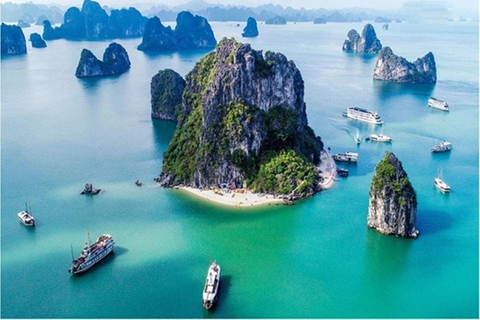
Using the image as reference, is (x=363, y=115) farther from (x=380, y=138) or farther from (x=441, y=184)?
(x=441, y=184)

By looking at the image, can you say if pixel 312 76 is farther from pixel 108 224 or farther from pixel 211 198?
pixel 108 224

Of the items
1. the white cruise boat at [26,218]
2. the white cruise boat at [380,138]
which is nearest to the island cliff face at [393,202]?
the white cruise boat at [380,138]

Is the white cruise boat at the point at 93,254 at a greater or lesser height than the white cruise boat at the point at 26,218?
lesser

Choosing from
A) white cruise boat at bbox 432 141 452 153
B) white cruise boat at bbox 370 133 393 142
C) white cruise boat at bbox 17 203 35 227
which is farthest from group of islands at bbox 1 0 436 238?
white cruise boat at bbox 432 141 452 153

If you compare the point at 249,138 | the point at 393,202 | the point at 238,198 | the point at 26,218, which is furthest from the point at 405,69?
the point at 26,218

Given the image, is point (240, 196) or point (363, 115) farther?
point (363, 115)

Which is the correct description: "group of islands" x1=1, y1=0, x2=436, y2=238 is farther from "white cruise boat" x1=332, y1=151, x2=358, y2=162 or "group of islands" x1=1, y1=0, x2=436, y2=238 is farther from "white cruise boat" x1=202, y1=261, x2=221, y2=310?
"white cruise boat" x1=202, y1=261, x2=221, y2=310

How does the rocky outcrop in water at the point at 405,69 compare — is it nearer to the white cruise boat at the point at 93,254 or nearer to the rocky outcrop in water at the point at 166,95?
the rocky outcrop in water at the point at 166,95
